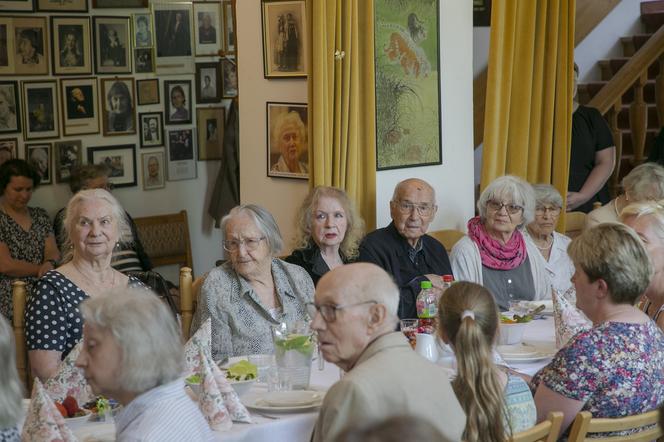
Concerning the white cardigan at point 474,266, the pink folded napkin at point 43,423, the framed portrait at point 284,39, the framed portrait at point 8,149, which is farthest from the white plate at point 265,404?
the framed portrait at point 8,149

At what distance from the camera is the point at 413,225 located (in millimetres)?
5395

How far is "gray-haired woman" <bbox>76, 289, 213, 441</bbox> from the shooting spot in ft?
8.30

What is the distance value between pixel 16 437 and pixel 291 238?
3110mm

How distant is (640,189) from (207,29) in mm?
3897

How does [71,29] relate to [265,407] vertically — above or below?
above

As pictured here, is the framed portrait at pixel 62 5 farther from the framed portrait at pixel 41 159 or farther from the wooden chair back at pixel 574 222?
the wooden chair back at pixel 574 222

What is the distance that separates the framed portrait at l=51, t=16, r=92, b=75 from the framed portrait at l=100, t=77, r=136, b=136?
0.21 m

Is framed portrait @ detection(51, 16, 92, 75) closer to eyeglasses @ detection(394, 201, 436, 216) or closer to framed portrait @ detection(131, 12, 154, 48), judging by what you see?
framed portrait @ detection(131, 12, 154, 48)

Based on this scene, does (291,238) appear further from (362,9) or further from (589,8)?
(589,8)

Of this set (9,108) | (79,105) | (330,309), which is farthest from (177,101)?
(330,309)

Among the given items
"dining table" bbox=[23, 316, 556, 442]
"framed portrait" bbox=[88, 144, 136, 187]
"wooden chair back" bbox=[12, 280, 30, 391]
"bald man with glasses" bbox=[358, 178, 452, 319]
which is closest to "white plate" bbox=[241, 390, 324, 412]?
"dining table" bbox=[23, 316, 556, 442]

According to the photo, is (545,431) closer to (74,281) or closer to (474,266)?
(74,281)

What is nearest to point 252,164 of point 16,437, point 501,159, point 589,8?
point 501,159

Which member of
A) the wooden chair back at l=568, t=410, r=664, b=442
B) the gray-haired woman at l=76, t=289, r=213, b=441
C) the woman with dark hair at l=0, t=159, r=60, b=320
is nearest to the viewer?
the gray-haired woman at l=76, t=289, r=213, b=441
